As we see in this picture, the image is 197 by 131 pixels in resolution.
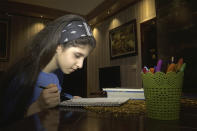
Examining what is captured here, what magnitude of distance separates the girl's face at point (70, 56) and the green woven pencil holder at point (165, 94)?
0.51 metres

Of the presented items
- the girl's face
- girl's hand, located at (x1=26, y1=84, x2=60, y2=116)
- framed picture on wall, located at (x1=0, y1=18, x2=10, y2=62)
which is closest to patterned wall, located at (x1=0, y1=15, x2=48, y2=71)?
framed picture on wall, located at (x1=0, y1=18, x2=10, y2=62)

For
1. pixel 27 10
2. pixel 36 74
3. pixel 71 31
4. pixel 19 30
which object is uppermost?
pixel 27 10

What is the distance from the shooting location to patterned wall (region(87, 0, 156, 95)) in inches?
120

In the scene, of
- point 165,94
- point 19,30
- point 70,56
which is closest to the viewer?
point 165,94

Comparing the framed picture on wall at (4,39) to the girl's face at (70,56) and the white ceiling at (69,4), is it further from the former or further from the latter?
the girl's face at (70,56)

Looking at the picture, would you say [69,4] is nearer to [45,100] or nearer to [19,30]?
[19,30]

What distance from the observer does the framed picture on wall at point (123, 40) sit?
3193 millimetres

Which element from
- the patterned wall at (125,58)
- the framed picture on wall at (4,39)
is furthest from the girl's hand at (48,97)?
the framed picture on wall at (4,39)

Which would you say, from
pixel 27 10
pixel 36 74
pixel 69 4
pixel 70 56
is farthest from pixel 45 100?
pixel 27 10

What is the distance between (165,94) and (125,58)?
117 inches

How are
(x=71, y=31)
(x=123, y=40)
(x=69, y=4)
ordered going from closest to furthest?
(x=71, y=31) → (x=123, y=40) → (x=69, y=4)

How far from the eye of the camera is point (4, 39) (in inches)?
148

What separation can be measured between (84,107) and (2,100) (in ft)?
1.06

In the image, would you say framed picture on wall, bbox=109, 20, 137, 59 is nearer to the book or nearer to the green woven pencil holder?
the book
